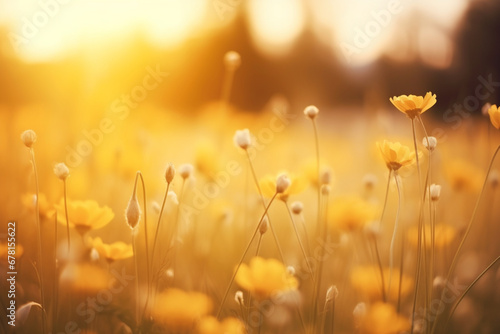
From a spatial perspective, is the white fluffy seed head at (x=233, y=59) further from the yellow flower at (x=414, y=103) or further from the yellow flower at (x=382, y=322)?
the yellow flower at (x=382, y=322)

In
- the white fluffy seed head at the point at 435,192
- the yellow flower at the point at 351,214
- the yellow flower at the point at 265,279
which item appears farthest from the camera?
the yellow flower at the point at 351,214

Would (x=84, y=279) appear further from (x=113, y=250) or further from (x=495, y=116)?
(x=495, y=116)

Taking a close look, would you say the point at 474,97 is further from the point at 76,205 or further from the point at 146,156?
the point at 76,205

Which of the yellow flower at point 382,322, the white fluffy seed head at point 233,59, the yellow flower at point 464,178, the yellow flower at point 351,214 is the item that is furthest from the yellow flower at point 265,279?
the yellow flower at point 464,178

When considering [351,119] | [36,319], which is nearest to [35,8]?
[36,319]

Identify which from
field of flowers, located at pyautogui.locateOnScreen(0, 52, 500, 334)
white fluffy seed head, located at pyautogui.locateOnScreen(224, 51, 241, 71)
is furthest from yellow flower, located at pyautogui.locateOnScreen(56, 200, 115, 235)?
white fluffy seed head, located at pyautogui.locateOnScreen(224, 51, 241, 71)

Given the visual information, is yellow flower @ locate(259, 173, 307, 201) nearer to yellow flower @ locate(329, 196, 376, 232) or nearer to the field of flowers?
the field of flowers

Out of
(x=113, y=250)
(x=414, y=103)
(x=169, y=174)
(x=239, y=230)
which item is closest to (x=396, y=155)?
(x=414, y=103)
